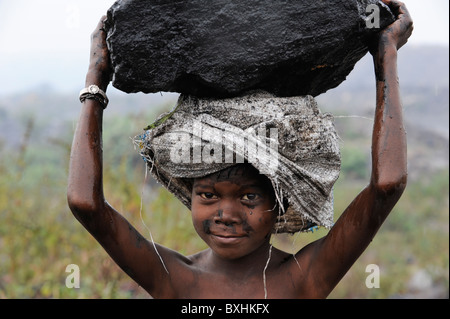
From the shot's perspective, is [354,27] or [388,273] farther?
[388,273]

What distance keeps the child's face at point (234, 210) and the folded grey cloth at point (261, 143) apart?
59mm

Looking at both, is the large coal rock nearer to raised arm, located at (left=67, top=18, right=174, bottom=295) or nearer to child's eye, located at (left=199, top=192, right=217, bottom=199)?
raised arm, located at (left=67, top=18, right=174, bottom=295)

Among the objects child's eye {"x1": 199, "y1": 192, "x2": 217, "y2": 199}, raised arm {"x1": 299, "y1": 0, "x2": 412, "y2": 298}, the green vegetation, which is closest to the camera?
raised arm {"x1": 299, "y1": 0, "x2": 412, "y2": 298}

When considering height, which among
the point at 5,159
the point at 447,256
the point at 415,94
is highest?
the point at 415,94

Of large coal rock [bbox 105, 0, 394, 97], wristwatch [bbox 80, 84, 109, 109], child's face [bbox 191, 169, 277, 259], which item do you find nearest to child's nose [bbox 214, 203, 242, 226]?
child's face [bbox 191, 169, 277, 259]

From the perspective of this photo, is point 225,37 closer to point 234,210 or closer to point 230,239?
point 234,210

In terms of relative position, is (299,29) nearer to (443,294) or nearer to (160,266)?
(160,266)

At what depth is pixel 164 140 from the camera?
2158 mm

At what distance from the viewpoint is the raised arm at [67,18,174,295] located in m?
2.04

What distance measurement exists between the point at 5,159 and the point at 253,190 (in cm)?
443

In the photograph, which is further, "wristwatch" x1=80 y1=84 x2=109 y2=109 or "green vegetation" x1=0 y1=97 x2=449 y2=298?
"green vegetation" x1=0 y1=97 x2=449 y2=298
